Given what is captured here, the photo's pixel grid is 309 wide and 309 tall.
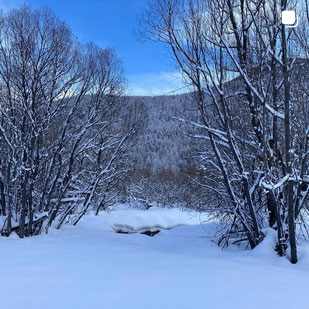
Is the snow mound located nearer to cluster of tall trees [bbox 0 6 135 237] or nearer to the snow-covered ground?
cluster of tall trees [bbox 0 6 135 237]

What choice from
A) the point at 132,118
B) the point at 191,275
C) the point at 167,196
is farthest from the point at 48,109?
the point at 167,196

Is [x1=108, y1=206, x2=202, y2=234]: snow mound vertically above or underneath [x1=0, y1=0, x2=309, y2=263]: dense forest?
underneath

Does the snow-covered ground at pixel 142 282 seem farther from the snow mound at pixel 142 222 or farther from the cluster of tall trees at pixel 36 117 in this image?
the snow mound at pixel 142 222

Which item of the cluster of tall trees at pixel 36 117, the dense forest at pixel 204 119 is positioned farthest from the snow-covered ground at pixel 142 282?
the cluster of tall trees at pixel 36 117

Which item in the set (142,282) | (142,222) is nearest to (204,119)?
(142,282)

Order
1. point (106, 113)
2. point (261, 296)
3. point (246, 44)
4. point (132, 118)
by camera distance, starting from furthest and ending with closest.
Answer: point (132, 118) → point (106, 113) → point (246, 44) → point (261, 296)

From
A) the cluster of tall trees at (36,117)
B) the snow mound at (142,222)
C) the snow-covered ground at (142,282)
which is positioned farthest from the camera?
the snow mound at (142,222)

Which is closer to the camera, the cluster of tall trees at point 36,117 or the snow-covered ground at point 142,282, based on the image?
the snow-covered ground at point 142,282

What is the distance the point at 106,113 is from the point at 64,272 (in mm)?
8440

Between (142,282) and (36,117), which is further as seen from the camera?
(36,117)

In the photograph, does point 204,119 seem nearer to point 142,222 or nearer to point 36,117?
point 36,117

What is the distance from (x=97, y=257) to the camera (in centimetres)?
483

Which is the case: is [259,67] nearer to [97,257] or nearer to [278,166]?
[278,166]

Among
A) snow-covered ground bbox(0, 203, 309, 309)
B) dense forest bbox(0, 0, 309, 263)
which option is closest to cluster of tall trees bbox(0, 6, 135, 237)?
dense forest bbox(0, 0, 309, 263)
